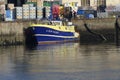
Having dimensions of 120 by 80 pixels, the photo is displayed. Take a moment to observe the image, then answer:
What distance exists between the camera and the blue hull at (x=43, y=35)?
75.0 m

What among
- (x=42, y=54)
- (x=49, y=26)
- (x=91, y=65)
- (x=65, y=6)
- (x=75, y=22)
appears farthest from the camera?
(x=65, y=6)

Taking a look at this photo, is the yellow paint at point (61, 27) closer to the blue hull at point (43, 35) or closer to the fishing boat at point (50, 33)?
the fishing boat at point (50, 33)

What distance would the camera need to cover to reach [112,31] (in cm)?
8188

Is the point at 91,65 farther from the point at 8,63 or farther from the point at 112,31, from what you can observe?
the point at 112,31

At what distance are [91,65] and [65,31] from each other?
28169 millimetres

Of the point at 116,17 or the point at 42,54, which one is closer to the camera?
the point at 42,54

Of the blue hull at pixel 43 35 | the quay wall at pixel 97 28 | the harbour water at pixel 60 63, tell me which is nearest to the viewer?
the harbour water at pixel 60 63

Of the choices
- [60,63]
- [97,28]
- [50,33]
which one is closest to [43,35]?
[50,33]

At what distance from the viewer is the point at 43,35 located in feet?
249

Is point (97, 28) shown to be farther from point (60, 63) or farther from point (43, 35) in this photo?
point (60, 63)

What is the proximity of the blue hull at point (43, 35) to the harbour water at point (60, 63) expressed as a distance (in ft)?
17.6

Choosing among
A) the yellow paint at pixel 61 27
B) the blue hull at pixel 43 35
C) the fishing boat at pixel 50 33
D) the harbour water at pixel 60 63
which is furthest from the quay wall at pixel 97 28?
the harbour water at pixel 60 63

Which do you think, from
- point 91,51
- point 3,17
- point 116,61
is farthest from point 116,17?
point 116,61

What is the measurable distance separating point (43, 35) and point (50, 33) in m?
1.01
